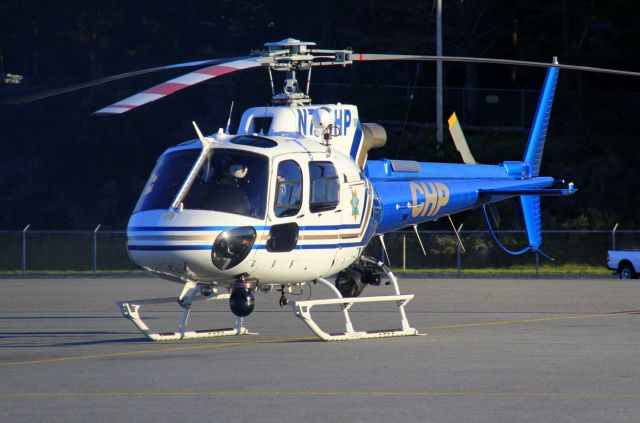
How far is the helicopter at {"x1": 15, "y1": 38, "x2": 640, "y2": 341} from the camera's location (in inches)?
527

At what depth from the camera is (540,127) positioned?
2209 cm

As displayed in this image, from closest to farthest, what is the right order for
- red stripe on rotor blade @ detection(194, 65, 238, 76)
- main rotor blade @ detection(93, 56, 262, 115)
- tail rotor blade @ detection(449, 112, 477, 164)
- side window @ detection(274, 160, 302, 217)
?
main rotor blade @ detection(93, 56, 262, 115)
red stripe on rotor blade @ detection(194, 65, 238, 76)
side window @ detection(274, 160, 302, 217)
tail rotor blade @ detection(449, 112, 477, 164)

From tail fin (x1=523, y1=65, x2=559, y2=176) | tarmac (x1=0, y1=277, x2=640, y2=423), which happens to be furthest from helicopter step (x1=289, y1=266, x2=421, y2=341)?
tail fin (x1=523, y1=65, x2=559, y2=176)

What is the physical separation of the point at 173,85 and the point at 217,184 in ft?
5.31

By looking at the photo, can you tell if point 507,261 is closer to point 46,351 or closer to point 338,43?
point 338,43

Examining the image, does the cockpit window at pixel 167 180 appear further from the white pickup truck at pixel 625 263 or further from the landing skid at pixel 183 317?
the white pickup truck at pixel 625 263

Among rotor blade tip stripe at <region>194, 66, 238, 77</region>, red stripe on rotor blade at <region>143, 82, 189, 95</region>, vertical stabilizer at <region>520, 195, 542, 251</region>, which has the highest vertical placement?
rotor blade tip stripe at <region>194, 66, 238, 77</region>

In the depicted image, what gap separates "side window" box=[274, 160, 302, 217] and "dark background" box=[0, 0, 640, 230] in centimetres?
3113

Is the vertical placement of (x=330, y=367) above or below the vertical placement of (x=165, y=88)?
below

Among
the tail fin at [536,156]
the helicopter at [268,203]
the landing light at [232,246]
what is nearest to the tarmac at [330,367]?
the helicopter at [268,203]

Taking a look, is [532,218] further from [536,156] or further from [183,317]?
[183,317]

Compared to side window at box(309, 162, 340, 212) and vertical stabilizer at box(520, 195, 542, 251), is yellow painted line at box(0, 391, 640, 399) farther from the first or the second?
vertical stabilizer at box(520, 195, 542, 251)

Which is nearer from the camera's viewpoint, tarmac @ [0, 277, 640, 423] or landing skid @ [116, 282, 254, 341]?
tarmac @ [0, 277, 640, 423]

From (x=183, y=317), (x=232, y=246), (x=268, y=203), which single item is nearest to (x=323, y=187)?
(x=268, y=203)
